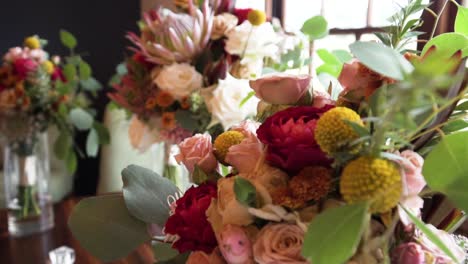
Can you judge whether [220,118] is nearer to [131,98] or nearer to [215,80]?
[215,80]

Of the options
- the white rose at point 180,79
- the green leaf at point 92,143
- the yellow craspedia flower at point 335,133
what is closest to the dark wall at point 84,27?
the green leaf at point 92,143

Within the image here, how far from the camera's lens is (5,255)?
4.20ft

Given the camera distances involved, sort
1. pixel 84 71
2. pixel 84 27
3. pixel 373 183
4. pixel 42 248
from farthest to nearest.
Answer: pixel 84 27, pixel 84 71, pixel 42 248, pixel 373 183

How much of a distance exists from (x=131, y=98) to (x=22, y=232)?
0.58 meters

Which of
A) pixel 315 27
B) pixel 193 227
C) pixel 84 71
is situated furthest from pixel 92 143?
pixel 193 227

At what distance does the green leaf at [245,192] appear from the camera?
0.38 meters

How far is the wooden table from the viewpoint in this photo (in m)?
1.24

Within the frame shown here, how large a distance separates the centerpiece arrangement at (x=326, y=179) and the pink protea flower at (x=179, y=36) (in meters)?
0.49

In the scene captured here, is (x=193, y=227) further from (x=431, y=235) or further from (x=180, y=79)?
(x=180, y=79)

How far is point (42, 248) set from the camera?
133 cm

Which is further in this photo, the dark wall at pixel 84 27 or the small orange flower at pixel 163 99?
the dark wall at pixel 84 27

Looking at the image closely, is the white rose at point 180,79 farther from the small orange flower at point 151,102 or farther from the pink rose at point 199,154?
the pink rose at point 199,154

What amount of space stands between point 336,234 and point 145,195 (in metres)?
0.23

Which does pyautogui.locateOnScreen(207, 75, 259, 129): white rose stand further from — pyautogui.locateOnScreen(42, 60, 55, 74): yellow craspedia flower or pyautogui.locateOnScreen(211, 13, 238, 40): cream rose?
pyautogui.locateOnScreen(42, 60, 55, 74): yellow craspedia flower
